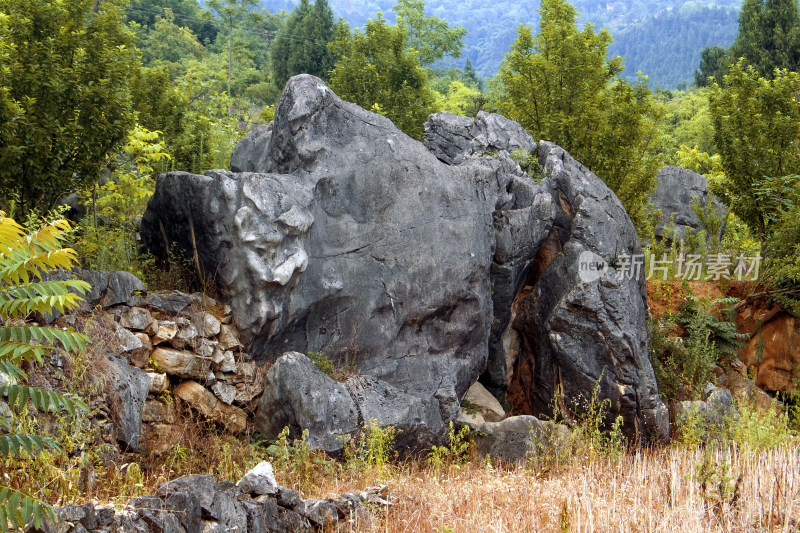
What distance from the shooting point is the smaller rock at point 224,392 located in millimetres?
8406

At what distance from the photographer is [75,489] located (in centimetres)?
534

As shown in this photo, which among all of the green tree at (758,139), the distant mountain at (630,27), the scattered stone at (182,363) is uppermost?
the distant mountain at (630,27)

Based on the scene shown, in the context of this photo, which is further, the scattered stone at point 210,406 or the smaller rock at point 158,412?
the scattered stone at point 210,406

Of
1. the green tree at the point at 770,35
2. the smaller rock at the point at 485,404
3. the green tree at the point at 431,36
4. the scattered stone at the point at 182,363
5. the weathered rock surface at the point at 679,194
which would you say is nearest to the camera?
the scattered stone at the point at 182,363

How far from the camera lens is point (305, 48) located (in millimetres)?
31828

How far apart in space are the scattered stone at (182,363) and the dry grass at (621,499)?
7.92 feet

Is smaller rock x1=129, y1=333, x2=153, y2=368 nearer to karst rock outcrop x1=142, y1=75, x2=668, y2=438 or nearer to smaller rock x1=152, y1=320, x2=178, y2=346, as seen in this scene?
smaller rock x1=152, y1=320, x2=178, y2=346

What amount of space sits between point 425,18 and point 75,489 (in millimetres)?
35969

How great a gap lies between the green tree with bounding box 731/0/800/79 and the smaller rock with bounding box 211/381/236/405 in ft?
83.1

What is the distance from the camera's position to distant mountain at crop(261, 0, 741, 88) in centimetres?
13388

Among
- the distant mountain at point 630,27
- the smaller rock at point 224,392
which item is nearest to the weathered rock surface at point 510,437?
the smaller rock at point 224,392

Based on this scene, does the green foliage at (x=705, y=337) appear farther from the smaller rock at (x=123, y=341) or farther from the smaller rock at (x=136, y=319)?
the smaller rock at (x=123, y=341)

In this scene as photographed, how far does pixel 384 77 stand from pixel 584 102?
453 cm

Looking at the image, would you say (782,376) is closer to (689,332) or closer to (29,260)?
(689,332)
